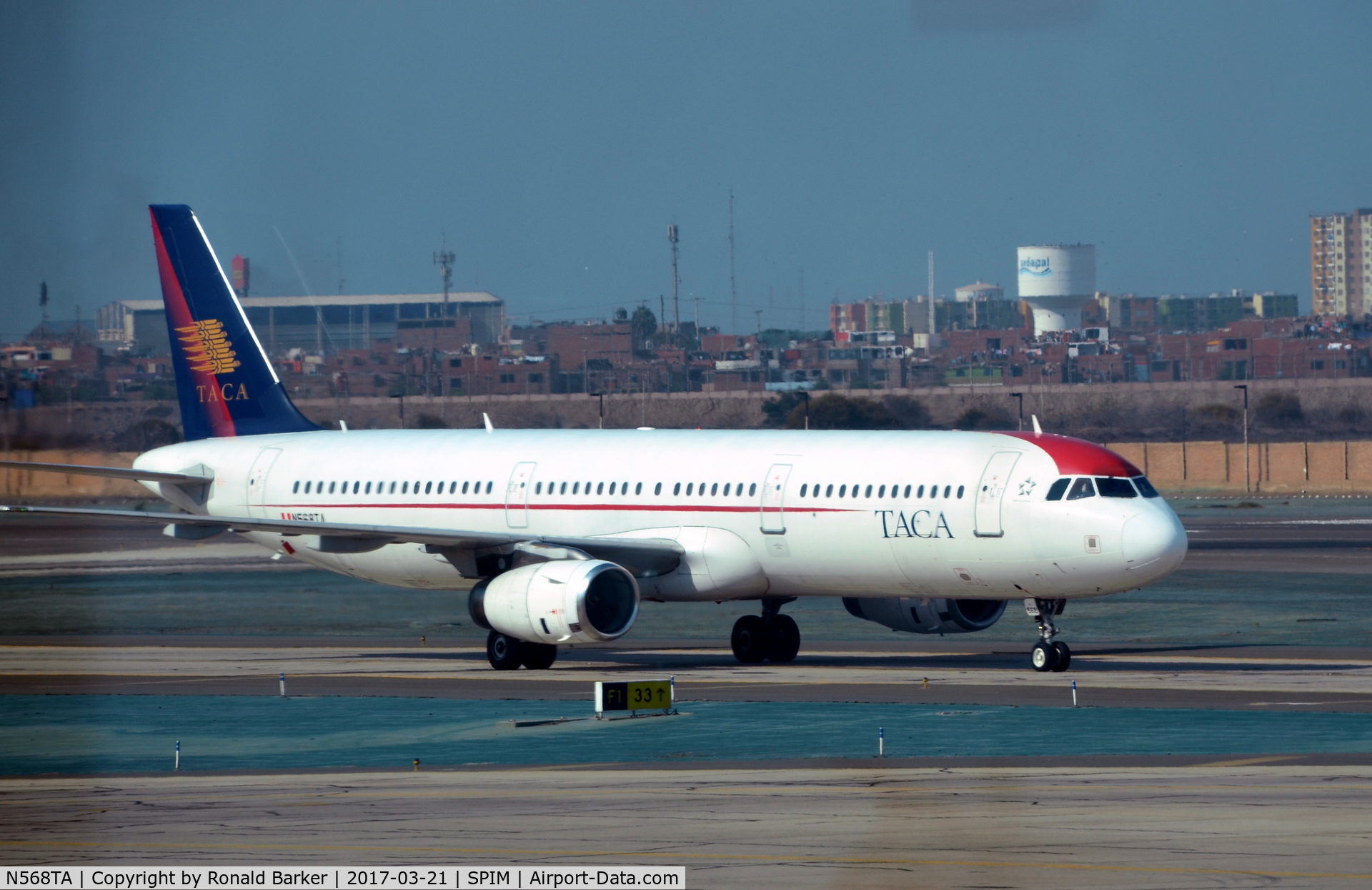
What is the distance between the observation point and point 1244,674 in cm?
3541

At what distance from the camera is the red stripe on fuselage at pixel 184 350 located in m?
47.1

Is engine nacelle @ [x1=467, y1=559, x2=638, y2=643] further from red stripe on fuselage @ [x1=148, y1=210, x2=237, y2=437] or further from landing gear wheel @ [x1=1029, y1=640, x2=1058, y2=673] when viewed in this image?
red stripe on fuselage @ [x1=148, y1=210, x2=237, y2=437]

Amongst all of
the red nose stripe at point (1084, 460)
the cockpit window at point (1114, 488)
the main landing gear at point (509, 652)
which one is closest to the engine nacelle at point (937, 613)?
the red nose stripe at point (1084, 460)

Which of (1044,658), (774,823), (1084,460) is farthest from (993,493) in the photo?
(774,823)

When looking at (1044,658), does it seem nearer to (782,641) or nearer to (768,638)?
(782,641)

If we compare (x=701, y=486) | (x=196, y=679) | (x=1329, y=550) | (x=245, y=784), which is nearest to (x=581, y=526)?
(x=701, y=486)

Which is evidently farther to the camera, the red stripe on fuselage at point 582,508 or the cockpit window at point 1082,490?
the red stripe on fuselage at point 582,508

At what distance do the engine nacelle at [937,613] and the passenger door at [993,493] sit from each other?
378cm

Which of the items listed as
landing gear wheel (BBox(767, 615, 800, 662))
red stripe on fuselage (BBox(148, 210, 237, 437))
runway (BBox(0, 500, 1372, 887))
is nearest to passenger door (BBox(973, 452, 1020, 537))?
runway (BBox(0, 500, 1372, 887))

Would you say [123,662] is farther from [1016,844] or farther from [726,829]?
[1016,844]

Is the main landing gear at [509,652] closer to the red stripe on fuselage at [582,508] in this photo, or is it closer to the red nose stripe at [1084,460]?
the red stripe on fuselage at [582,508]

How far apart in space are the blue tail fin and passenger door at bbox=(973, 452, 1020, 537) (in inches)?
772

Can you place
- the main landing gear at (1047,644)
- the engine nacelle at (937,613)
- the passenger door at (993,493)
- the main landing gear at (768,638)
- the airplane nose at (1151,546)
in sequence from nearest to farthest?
the airplane nose at (1151,546), the passenger door at (993,493), the main landing gear at (1047,644), the engine nacelle at (937,613), the main landing gear at (768,638)

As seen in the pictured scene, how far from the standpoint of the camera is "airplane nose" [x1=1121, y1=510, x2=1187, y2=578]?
3400cm
